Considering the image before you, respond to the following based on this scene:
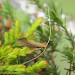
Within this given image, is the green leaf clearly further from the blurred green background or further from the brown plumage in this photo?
the blurred green background

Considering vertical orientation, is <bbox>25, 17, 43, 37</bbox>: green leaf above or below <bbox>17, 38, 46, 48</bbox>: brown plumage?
above

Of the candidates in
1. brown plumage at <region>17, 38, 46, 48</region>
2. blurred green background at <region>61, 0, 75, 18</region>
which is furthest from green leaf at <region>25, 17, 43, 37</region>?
blurred green background at <region>61, 0, 75, 18</region>

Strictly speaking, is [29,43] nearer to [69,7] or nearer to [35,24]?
[35,24]

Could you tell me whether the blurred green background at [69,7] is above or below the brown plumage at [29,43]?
above

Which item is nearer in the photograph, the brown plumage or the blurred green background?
the brown plumage

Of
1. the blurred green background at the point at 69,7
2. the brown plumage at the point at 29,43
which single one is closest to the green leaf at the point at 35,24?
the brown plumage at the point at 29,43

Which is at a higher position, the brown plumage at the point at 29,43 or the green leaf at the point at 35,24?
the green leaf at the point at 35,24

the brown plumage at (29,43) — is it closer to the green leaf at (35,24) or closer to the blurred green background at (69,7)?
the green leaf at (35,24)

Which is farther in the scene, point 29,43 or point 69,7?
point 69,7

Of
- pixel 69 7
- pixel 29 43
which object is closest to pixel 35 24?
pixel 29 43

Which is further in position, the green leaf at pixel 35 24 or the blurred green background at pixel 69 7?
the blurred green background at pixel 69 7

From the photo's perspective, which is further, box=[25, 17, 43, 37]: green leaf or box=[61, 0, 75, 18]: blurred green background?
box=[61, 0, 75, 18]: blurred green background

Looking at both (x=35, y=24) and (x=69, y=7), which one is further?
(x=69, y=7)

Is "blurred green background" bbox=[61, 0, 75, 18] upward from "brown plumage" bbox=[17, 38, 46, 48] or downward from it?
upward
